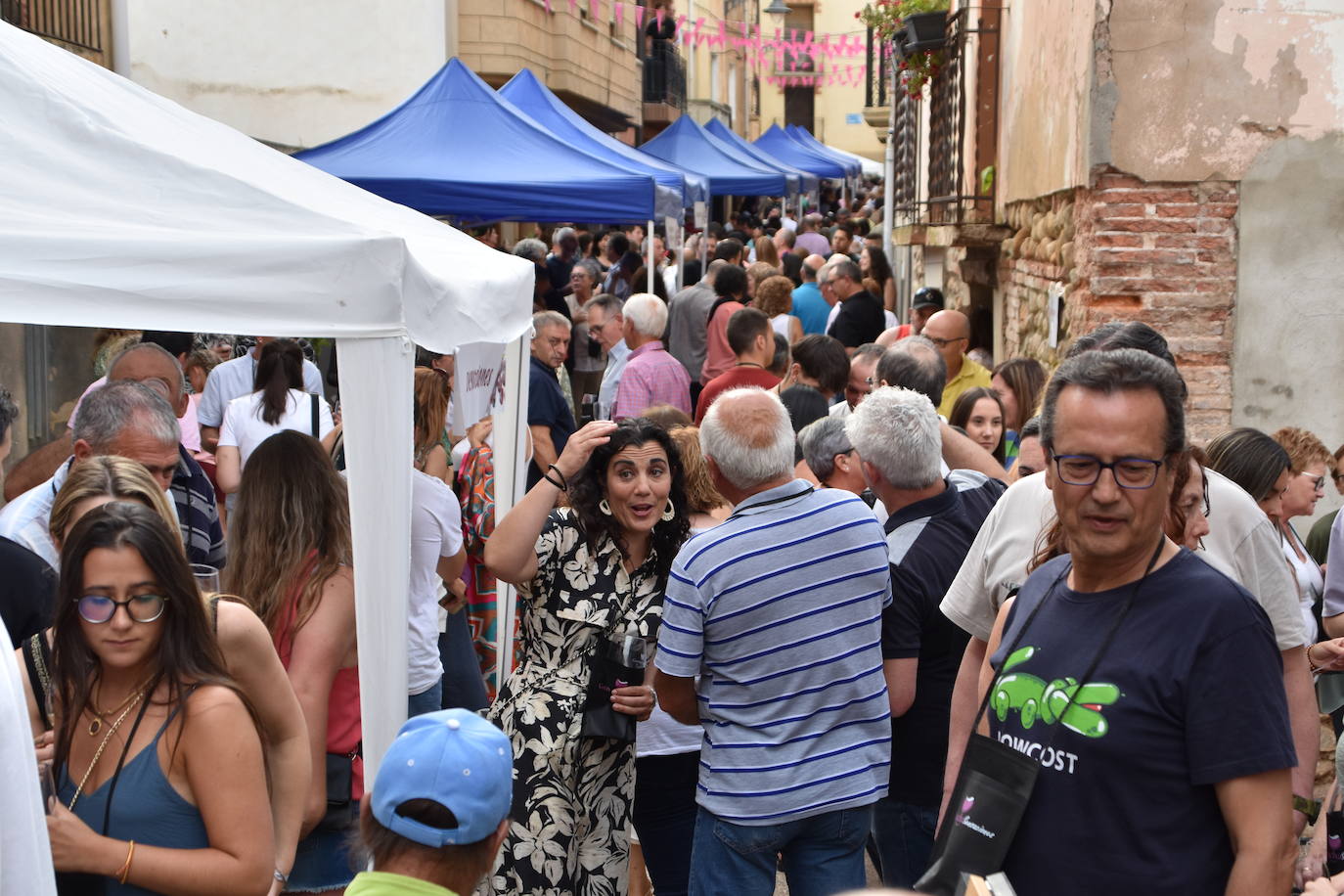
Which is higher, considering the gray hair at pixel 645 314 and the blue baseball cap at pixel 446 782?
the gray hair at pixel 645 314

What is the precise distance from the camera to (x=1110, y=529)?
7.57ft

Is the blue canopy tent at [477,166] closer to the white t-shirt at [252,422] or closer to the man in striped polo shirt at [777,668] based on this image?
the white t-shirt at [252,422]

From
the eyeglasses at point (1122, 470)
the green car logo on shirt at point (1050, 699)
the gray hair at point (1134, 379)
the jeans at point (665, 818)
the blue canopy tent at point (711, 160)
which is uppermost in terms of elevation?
the blue canopy tent at point (711, 160)

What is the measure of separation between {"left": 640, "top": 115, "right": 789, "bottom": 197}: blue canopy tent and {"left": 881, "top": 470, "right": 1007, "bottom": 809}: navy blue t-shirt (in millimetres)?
14942

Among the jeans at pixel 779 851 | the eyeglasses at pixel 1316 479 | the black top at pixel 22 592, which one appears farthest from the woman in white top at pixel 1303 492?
the black top at pixel 22 592

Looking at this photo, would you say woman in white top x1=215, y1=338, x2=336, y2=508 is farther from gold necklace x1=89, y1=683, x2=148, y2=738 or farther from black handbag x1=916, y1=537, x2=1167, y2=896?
black handbag x1=916, y1=537, x2=1167, y2=896

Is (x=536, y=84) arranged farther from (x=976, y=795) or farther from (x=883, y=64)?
(x=883, y=64)

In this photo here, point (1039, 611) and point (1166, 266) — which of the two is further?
point (1166, 266)

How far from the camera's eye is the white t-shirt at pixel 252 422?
676cm

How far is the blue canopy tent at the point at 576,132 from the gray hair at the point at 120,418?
23.6 feet

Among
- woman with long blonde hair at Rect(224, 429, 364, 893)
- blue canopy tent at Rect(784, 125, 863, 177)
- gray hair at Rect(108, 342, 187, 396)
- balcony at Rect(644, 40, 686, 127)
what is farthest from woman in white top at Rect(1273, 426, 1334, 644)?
balcony at Rect(644, 40, 686, 127)

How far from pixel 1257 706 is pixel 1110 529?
0.35m

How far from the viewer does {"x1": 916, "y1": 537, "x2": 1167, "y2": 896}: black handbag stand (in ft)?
7.63

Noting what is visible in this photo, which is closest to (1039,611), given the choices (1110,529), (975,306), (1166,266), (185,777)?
(1110,529)
